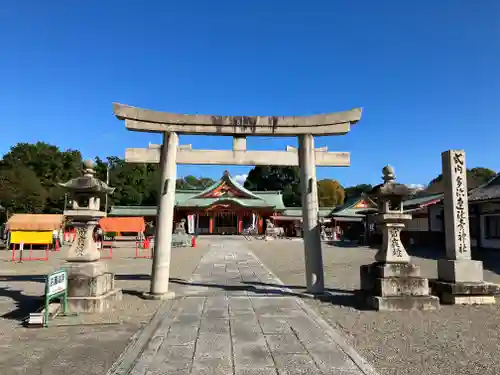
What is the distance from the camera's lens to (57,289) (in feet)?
21.1

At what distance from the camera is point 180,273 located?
1270 centimetres

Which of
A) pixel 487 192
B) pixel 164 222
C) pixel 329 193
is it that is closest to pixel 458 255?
pixel 164 222

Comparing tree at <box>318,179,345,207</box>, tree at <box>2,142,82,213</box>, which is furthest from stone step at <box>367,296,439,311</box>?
tree at <box>318,179,345,207</box>

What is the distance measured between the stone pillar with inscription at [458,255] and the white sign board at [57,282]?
754 centimetres

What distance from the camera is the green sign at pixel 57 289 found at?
6.02 m

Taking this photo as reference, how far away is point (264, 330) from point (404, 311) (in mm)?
2995

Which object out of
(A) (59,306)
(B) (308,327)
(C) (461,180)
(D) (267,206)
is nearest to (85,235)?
(A) (59,306)

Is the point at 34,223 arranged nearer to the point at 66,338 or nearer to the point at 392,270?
the point at 66,338

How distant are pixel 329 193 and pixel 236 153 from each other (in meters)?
59.5

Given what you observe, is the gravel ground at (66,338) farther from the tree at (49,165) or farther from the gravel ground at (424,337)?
the tree at (49,165)

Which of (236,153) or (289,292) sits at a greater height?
(236,153)

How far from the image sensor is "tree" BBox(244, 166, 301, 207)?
64562 mm

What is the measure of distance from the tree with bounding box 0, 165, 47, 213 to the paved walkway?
33.6 m

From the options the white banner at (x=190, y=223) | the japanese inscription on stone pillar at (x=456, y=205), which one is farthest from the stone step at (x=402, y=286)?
the white banner at (x=190, y=223)
